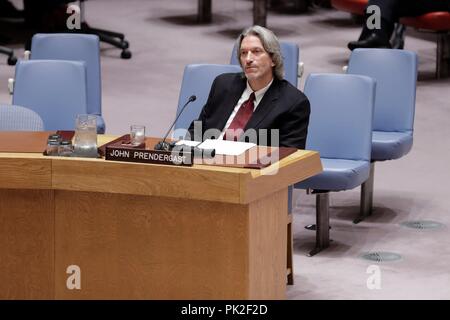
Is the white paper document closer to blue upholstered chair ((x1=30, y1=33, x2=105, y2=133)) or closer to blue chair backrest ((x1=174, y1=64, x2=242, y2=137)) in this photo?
blue chair backrest ((x1=174, y1=64, x2=242, y2=137))

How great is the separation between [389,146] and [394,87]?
456 millimetres

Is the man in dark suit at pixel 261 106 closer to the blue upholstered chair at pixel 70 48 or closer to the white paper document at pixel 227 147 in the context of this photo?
the white paper document at pixel 227 147

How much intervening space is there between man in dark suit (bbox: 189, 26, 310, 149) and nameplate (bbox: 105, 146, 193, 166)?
0.82m

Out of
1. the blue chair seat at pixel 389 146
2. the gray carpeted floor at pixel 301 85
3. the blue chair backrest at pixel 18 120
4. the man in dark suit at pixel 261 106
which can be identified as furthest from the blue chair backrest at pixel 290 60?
the blue chair backrest at pixel 18 120

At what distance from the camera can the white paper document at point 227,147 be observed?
4707 millimetres

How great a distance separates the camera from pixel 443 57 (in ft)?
32.4

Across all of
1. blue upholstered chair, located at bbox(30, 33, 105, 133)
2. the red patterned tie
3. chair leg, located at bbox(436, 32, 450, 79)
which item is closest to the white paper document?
the red patterned tie

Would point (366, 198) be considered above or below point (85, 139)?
below

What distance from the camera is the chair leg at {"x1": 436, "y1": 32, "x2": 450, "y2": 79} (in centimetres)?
974

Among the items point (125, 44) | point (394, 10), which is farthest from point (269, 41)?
point (125, 44)

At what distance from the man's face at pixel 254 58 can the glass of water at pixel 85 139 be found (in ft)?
2.96

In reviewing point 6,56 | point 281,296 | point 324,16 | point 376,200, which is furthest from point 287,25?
point 281,296

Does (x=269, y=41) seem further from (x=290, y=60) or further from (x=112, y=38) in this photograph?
(x=112, y=38)

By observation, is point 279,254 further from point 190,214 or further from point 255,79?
point 255,79
